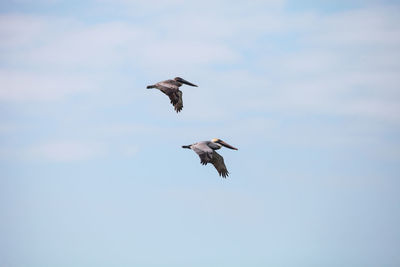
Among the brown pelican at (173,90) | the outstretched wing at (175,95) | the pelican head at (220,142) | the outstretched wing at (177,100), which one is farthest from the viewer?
the pelican head at (220,142)

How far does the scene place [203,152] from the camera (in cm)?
5100

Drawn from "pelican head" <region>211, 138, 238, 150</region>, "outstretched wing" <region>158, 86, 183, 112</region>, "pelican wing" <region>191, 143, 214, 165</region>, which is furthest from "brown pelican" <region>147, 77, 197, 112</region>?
"pelican wing" <region>191, 143, 214, 165</region>

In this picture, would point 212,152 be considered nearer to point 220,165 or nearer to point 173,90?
point 220,165

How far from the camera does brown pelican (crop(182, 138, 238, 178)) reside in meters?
50.8

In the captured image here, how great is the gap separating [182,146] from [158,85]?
4863mm

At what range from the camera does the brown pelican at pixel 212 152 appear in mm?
50750

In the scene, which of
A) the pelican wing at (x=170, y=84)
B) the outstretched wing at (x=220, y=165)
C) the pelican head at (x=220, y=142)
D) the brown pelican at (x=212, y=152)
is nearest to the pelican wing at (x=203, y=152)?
the brown pelican at (x=212, y=152)

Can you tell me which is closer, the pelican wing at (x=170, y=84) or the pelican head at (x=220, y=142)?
the pelican wing at (x=170, y=84)

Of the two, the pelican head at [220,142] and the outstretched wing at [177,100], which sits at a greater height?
the outstretched wing at [177,100]

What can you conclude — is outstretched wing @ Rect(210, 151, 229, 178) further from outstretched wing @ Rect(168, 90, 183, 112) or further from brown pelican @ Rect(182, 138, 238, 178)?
outstretched wing @ Rect(168, 90, 183, 112)

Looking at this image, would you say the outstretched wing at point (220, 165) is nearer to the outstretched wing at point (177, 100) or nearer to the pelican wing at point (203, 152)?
the outstretched wing at point (177, 100)

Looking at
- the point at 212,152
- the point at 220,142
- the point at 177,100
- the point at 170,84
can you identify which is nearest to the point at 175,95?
the point at 177,100

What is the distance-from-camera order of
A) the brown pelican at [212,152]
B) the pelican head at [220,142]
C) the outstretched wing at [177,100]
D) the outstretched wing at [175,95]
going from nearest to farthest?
the brown pelican at [212,152] < the outstretched wing at [175,95] < the outstretched wing at [177,100] < the pelican head at [220,142]

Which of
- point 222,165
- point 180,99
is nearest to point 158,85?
point 180,99
